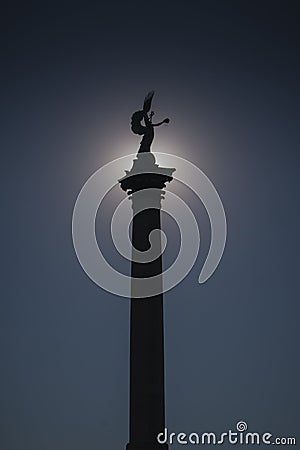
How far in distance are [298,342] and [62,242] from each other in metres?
0.67

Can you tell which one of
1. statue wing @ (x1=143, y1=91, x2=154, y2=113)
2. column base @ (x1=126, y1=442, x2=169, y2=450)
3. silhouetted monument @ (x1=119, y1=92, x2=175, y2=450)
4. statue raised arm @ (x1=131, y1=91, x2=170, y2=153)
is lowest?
column base @ (x1=126, y1=442, x2=169, y2=450)

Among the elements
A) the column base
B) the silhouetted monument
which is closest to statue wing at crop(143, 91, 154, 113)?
the silhouetted monument

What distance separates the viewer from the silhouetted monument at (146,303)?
5.95ft

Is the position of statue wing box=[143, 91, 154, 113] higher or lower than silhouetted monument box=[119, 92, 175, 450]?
higher

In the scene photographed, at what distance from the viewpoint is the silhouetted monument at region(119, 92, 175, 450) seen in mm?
1812

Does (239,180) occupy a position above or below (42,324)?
above

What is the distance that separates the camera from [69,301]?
187 centimetres

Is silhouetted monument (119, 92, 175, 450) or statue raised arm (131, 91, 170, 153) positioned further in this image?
statue raised arm (131, 91, 170, 153)

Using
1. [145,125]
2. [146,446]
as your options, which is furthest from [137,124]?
[146,446]

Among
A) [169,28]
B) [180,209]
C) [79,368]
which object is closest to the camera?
[79,368]

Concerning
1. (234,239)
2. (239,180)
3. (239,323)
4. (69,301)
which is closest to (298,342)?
(239,323)

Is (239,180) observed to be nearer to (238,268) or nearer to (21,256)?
(238,268)

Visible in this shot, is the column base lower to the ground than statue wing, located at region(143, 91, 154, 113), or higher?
lower

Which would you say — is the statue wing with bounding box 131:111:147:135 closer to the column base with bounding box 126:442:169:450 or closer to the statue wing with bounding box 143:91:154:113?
the statue wing with bounding box 143:91:154:113
